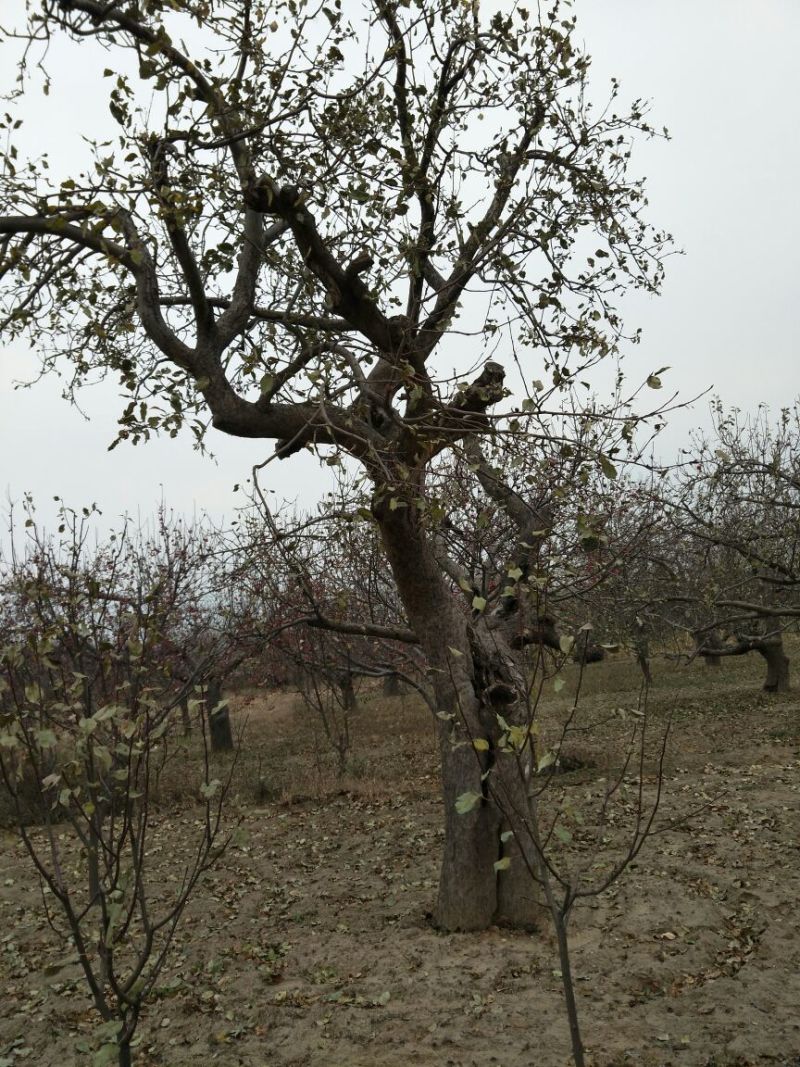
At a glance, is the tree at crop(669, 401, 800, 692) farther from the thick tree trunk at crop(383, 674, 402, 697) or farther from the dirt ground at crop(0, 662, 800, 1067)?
the thick tree trunk at crop(383, 674, 402, 697)

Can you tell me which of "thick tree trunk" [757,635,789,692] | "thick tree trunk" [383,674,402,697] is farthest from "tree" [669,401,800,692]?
"thick tree trunk" [383,674,402,697]

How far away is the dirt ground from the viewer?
480 cm

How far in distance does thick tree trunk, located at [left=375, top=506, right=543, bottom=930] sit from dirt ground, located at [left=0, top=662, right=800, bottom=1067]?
0.22m

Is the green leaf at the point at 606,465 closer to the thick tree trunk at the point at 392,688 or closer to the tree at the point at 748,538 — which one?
the tree at the point at 748,538

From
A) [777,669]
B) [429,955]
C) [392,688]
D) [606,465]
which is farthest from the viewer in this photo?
[392,688]

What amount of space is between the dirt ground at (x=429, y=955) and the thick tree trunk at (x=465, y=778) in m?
0.22

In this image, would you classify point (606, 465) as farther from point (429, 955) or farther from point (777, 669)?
point (777, 669)

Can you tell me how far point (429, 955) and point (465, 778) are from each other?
1265 mm

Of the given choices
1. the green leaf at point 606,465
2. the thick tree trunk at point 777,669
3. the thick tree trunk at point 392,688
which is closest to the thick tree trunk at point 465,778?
the green leaf at point 606,465

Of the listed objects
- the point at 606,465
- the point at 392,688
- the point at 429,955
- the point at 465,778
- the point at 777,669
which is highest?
the point at 606,465

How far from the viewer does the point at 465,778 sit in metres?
6.42

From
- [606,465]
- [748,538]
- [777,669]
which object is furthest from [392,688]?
[606,465]

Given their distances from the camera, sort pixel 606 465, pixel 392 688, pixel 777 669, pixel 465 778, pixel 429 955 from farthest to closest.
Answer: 1. pixel 392 688
2. pixel 777 669
3. pixel 465 778
4. pixel 429 955
5. pixel 606 465

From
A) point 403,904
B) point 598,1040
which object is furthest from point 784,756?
point 598,1040
